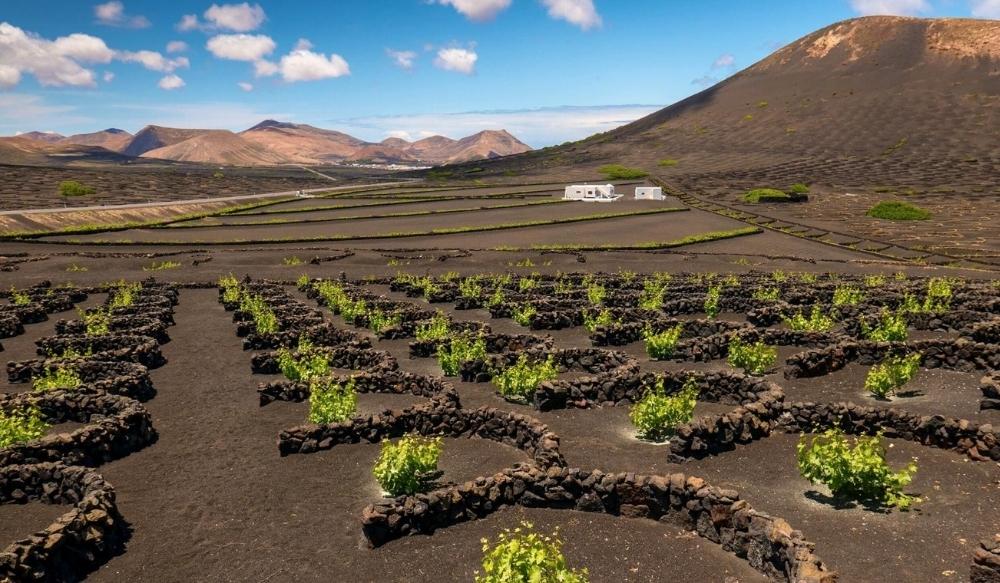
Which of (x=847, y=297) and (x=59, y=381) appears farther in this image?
(x=847, y=297)

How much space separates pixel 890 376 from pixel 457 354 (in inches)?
700

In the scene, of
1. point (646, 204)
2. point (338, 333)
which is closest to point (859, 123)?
point (646, 204)

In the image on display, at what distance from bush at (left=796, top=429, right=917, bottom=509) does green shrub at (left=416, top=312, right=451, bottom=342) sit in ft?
67.0

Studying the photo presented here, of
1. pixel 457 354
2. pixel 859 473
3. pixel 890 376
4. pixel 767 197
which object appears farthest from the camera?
pixel 767 197

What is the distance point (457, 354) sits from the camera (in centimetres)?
3108

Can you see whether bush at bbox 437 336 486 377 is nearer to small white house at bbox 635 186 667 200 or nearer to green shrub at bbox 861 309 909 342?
green shrub at bbox 861 309 909 342

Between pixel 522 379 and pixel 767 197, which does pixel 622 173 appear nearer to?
pixel 767 197

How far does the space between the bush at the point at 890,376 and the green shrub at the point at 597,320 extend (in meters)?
14.8

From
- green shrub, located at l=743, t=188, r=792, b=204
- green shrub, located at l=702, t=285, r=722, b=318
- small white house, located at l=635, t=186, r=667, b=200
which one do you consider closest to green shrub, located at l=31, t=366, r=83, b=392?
green shrub, located at l=702, t=285, r=722, b=318

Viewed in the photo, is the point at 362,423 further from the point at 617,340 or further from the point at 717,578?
the point at 617,340

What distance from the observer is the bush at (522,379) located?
26.8 metres

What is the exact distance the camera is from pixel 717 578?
1405 centimetres

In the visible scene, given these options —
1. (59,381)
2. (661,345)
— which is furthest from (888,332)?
(59,381)

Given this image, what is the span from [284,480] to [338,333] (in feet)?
56.2
